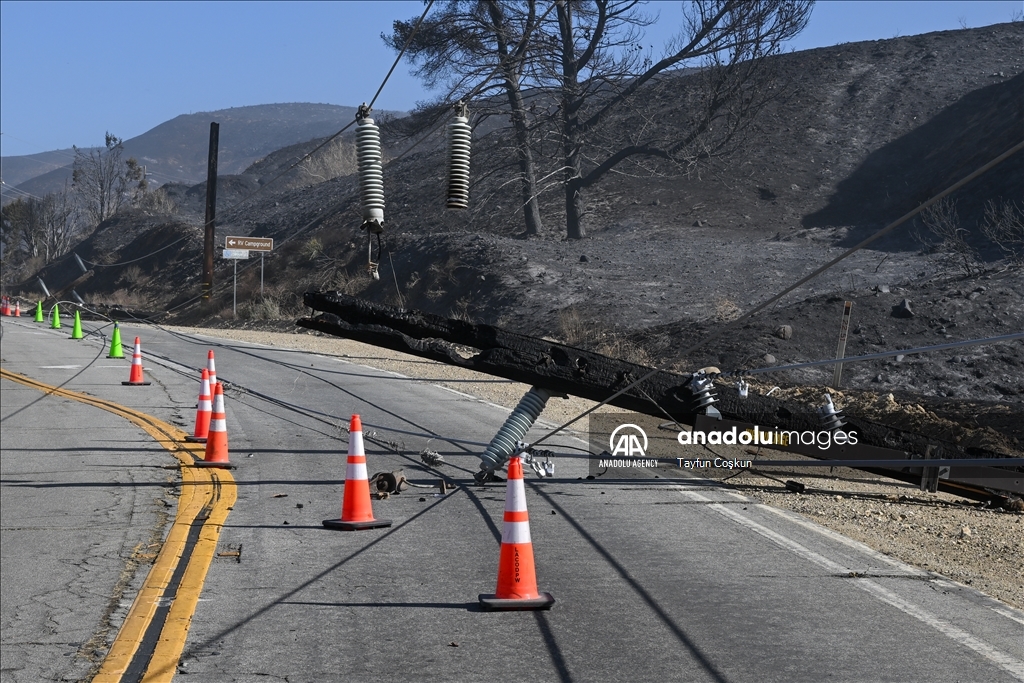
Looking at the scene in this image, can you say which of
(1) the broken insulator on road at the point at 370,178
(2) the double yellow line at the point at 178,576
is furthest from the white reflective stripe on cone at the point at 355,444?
(1) the broken insulator on road at the point at 370,178

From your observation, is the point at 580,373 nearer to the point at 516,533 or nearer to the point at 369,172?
the point at 516,533

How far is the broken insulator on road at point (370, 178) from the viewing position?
8492mm

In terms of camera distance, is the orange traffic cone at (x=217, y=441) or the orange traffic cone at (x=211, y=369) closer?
the orange traffic cone at (x=217, y=441)

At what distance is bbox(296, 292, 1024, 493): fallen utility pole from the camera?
7.98 meters

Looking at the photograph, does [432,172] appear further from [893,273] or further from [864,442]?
[864,442]

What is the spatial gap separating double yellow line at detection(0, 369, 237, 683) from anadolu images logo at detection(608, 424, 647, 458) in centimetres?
386

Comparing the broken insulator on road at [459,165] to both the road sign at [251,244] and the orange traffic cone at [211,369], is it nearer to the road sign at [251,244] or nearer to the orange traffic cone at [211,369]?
the orange traffic cone at [211,369]

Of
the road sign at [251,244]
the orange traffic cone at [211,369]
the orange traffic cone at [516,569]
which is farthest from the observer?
the road sign at [251,244]

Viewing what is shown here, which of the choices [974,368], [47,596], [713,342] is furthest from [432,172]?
[47,596]

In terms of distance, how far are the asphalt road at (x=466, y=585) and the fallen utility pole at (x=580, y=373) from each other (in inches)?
32.4

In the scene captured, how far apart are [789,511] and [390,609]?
412cm

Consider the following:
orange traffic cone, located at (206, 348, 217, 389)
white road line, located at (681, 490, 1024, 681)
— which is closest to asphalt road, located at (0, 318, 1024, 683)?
white road line, located at (681, 490, 1024, 681)

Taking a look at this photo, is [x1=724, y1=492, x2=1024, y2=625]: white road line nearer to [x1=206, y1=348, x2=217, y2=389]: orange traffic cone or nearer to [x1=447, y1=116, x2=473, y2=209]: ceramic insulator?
[x1=447, y1=116, x2=473, y2=209]: ceramic insulator

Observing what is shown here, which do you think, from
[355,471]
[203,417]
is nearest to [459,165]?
[355,471]
